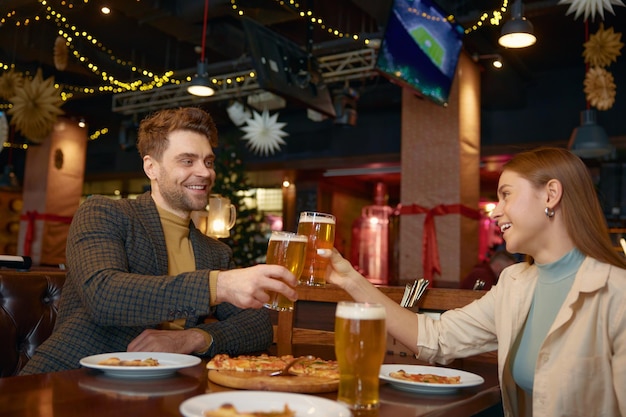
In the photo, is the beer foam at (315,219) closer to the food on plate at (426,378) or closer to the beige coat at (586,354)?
the food on plate at (426,378)

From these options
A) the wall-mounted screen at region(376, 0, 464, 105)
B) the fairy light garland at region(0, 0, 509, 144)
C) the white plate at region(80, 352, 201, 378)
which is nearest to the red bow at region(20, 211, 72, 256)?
the fairy light garland at region(0, 0, 509, 144)

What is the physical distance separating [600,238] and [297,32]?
17.0 ft

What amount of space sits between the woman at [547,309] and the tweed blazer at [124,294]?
0.41 metres

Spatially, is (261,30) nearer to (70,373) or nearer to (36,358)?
(36,358)

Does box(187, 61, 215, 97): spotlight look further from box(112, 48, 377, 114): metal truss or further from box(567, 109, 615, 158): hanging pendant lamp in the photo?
box(567, 109, 615, 158): hanging pendant lamp

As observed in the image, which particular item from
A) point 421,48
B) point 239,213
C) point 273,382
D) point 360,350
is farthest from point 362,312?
point 239,213

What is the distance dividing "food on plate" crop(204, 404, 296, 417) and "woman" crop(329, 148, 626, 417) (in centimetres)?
86

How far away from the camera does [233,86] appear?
7461 mm

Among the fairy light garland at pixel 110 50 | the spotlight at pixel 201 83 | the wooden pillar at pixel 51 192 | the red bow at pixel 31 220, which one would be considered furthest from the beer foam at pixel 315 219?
the red bow at pixel 31 220

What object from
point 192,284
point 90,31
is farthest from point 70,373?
point 90,31

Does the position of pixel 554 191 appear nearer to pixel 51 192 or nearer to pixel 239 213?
pixel 239 213

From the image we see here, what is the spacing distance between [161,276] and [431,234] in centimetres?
398

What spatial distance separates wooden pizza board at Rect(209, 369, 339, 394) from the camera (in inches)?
48.8

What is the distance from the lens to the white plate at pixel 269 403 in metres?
1.03
